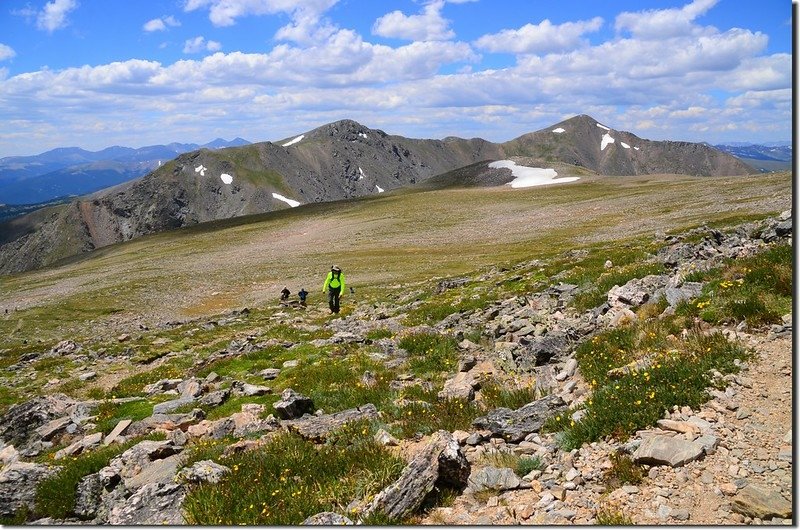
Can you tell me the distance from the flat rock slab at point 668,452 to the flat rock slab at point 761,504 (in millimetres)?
777

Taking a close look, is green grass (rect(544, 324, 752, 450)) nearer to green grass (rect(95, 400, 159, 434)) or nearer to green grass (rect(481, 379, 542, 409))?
green grass (rect(481, 379, 542, 409))

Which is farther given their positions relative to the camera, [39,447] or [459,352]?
[459,352]

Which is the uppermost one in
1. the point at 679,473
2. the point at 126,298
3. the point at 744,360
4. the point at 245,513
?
the point at 744,360

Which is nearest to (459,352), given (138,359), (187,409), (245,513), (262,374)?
(262,374)

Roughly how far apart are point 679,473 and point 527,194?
5067 inches

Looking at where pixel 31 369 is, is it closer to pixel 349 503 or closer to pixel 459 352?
pixel 459 352

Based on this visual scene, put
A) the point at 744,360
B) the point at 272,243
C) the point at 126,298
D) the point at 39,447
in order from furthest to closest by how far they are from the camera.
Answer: the point at 272,243 < the point at 126,298 < the point at 39,447 < the point at 744,360

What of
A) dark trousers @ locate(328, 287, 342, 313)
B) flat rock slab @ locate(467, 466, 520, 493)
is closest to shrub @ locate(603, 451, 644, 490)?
flat rock slab @ locate(467, 466, 520, 493)

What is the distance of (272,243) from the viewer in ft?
323

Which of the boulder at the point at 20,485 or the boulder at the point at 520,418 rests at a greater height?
the boulder at the point at 520,418

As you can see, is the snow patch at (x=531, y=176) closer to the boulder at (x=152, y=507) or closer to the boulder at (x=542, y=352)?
the boulder at (x=542, y=352)

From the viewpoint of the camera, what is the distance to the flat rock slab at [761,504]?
18.7ft

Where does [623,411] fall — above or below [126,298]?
above

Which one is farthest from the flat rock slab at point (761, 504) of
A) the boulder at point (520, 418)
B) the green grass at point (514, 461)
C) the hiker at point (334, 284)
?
the hiker at point (334, 284)
